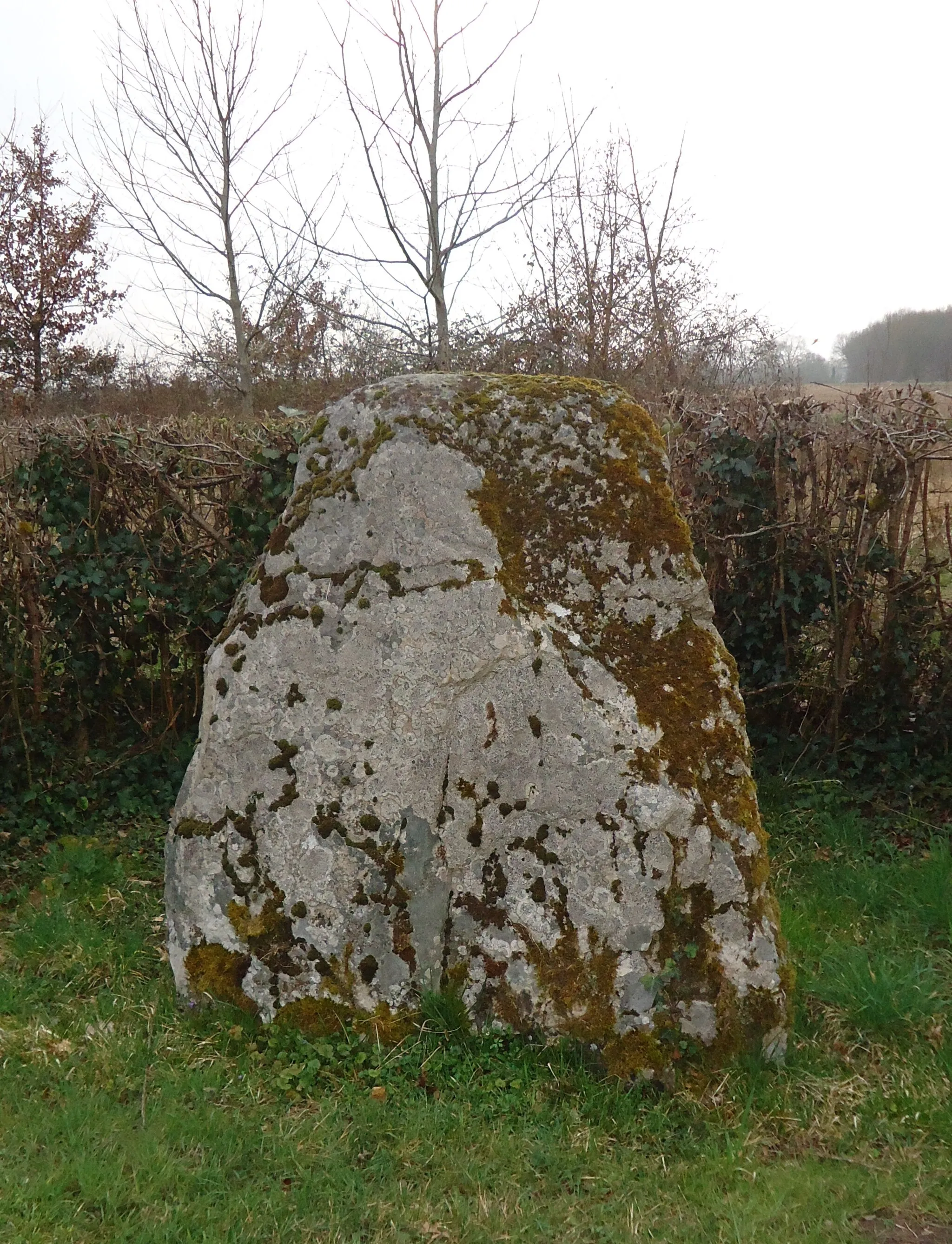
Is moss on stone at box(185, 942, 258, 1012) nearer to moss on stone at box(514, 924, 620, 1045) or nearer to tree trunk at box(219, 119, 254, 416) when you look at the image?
moss on stone at box(514, 924, 620, 1045)

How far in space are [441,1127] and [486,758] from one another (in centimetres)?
106

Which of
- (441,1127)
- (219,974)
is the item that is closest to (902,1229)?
(441,1127)

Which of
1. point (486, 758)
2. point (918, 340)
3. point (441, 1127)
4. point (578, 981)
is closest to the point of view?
point (441, 1127)

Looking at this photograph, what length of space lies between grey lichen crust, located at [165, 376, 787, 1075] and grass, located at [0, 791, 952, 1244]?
0.47ft

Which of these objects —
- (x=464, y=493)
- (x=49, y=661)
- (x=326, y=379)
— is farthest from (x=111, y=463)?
(x=326, y=379)

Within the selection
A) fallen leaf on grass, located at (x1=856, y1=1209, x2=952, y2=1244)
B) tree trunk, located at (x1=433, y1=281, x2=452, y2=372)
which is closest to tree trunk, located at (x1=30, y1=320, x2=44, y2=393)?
tree trunk, located at (x1=433, y1=281, x2=452, y2=372)

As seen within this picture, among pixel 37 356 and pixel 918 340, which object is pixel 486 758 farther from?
pixel 918 340

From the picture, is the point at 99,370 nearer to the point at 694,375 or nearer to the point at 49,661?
the point at 694,375

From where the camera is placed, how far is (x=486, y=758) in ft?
9.95

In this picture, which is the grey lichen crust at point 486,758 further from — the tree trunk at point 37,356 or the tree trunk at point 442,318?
Answer: the tree trunk at point 37,356

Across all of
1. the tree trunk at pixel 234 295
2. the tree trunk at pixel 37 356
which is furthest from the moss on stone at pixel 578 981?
the tree trunk at pixel 37 356

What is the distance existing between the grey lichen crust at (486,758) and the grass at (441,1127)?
0.14 metres

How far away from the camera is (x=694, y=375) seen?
1114cm

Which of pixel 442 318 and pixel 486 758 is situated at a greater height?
pixel 442 318
